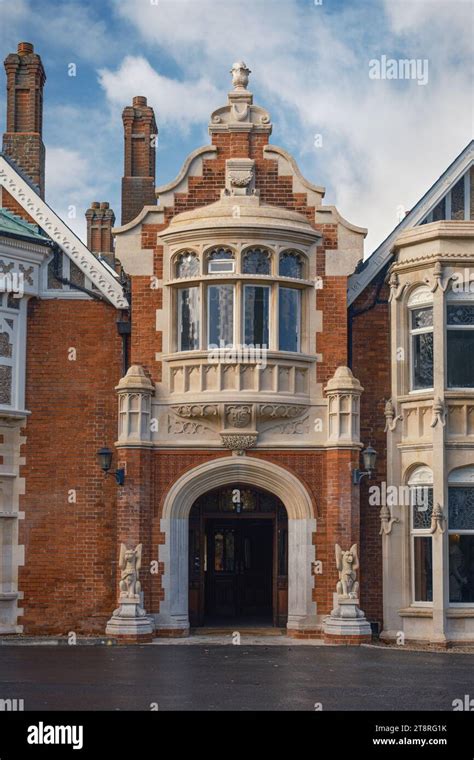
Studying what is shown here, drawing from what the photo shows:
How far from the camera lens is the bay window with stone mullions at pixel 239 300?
24766mm

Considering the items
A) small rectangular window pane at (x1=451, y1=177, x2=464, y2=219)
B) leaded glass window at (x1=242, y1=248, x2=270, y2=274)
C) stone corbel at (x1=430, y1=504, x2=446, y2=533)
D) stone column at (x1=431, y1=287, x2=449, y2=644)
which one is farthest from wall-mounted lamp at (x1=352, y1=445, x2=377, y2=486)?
small rectangular window pane at (x1=451, y1=177, x2=464, y2=219)

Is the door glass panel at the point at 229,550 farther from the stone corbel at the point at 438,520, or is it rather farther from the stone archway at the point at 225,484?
the stone corbel at the point at 438,520

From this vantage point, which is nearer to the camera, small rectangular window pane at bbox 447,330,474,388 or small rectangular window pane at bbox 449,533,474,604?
small rectangular window pane at bbox 449,533,474,604

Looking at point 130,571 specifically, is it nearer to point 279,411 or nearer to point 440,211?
point 279,411

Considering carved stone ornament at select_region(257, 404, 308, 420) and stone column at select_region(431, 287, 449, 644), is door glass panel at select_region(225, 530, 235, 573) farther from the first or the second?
stone column at select_region(431, 287, 449, 644)

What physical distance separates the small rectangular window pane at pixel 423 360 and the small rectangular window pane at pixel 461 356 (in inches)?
15.4

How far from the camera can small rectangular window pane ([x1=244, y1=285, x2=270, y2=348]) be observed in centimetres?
2480

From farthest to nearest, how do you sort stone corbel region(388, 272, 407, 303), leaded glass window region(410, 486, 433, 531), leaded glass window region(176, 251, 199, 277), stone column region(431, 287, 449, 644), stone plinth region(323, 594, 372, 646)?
stone corbel region(388, 272, 407, 303)
leaded glass window region(176, 251, 199, 277)
leaded glass window region(410, 486, 433, 531)
stone column region(431, 287, 449, 644)
stone plinth region(323, 594, 372, 646)

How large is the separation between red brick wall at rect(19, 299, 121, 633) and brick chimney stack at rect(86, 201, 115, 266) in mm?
22917

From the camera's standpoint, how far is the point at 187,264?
999 inches

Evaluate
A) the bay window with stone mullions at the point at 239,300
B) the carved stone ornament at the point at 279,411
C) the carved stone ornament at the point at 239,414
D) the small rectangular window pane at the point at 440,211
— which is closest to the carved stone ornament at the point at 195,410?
the carved stone ornament at the point at 239,414

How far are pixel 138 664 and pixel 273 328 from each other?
722 cm
